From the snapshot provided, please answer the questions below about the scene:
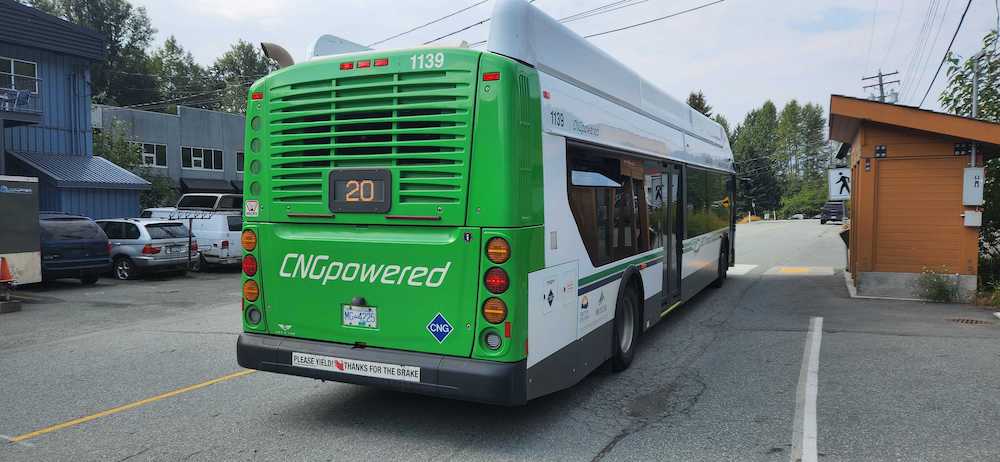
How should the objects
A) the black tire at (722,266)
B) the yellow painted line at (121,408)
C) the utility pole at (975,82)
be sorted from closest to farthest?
the yellow painted line at (121,408) → the utility pole at (975,82) → the black tire at (722,266)

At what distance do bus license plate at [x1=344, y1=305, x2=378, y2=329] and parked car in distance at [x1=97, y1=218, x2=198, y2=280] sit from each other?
13.7 meters

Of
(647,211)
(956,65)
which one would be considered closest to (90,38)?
(647,211)

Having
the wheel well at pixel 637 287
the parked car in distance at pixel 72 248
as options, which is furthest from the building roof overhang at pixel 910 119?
the parked car in distance at pixel 72 248

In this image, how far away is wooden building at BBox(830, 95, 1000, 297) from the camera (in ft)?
36.7

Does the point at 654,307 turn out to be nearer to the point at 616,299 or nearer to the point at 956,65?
the point at 616,299

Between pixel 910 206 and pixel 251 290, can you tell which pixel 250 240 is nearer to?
pixel 251 290

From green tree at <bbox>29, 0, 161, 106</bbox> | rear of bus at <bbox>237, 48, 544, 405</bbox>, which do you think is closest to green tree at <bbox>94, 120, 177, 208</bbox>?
rear of bus at <bbox>237, 48, 544, 405</bbox>

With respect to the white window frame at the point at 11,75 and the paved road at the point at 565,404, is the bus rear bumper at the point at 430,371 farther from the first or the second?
the white window frame at the point at 11,75

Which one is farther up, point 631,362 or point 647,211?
point 647,211

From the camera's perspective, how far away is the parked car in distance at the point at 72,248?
14.3 meters

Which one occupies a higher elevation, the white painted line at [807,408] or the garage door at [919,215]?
the garage door at [919,215]

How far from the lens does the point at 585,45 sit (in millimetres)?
6070

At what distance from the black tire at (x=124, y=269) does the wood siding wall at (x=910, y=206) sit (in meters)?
16.5

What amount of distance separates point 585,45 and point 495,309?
9.37ft
